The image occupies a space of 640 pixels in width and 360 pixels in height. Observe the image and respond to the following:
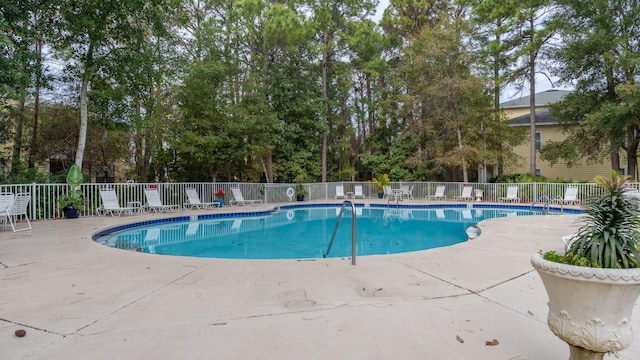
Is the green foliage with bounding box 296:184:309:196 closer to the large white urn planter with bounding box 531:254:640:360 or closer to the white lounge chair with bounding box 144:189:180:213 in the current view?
the white lounge chair with bounding box 144:189:180:213

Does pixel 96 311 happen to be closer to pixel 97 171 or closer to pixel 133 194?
pixel 133 194

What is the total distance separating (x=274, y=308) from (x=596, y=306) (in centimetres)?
213

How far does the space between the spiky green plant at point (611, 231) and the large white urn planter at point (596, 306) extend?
0.41 feet

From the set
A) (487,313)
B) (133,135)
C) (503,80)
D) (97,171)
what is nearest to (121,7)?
(133,135)

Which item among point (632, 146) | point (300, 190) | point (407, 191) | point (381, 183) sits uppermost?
point (632, 146)

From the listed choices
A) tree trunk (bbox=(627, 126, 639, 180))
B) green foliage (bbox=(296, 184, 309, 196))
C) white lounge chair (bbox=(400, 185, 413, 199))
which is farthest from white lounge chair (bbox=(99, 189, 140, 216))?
tree trunk (bbox=(627, 126, 639, 180))

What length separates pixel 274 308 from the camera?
2.84m

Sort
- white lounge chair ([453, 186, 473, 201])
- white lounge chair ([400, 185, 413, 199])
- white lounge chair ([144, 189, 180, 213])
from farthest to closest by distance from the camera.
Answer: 1. white lounge chair ([400, 185, 413, 199])
2. white lounge chair ([453, 186, 473, 201])
3. white lounge chair ([144, 189, 180, 213])

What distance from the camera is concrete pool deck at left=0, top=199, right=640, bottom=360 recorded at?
2156mm

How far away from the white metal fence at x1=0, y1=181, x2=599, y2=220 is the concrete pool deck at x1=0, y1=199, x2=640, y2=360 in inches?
142

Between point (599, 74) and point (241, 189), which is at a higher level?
point (599, 74)

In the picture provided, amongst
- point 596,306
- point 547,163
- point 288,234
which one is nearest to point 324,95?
point 288,234

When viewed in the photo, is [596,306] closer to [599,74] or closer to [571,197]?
[571,197]

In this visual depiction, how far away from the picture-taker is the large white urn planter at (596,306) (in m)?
1.60
